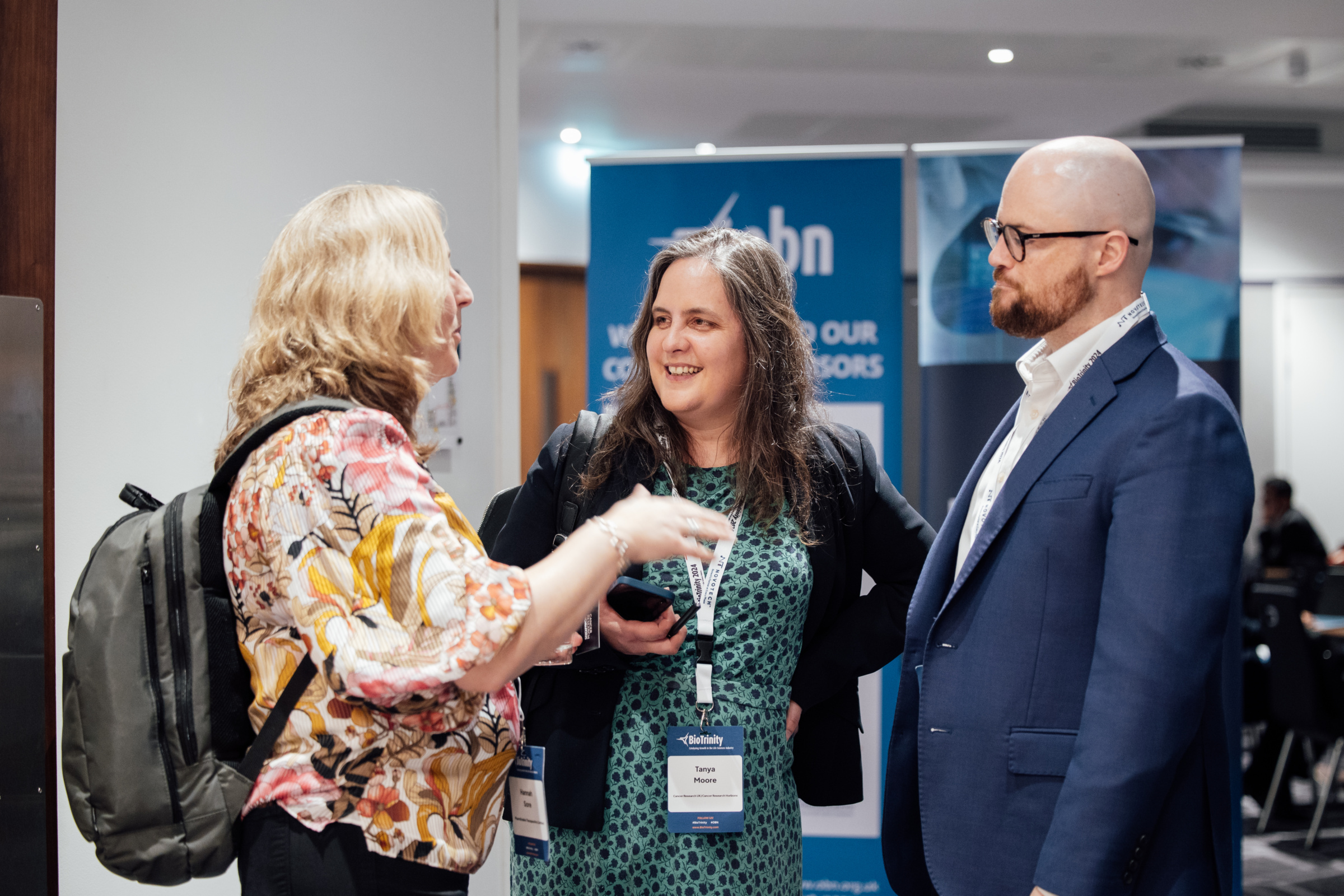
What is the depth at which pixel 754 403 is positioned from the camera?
6.32 ft

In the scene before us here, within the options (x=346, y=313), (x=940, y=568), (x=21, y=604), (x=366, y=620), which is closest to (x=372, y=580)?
(x=366, y=620)

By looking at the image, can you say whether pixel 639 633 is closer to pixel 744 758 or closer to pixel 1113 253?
pixel 744 758

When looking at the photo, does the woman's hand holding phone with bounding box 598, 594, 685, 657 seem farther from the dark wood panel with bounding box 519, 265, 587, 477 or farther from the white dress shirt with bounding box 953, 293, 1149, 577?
the dark wood panel with bounding box 519, 265, 587, 477

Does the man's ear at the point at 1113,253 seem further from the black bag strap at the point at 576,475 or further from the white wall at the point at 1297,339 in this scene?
the white wall at the point at 1297,339

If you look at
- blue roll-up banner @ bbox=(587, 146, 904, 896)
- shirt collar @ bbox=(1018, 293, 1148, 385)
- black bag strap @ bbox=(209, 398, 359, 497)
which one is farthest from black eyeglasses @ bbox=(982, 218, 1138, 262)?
blue roll-up banner @ bbox=(587, 146, 904, 896)

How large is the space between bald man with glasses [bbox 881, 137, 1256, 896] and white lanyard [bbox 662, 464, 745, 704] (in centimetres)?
33

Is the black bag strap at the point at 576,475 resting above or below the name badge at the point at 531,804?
above

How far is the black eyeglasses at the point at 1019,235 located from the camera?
157 cm

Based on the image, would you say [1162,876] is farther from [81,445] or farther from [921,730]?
[81,445]

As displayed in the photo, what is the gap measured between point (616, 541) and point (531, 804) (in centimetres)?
63

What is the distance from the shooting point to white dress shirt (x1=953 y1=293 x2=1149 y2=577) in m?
1.57

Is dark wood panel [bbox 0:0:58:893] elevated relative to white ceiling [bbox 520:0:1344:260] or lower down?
lower down

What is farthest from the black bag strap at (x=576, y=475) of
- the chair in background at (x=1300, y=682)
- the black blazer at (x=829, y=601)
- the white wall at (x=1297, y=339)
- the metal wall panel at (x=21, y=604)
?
the white wall at (x=1297, y=339)

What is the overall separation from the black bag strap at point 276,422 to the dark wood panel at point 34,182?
1.10 metres
